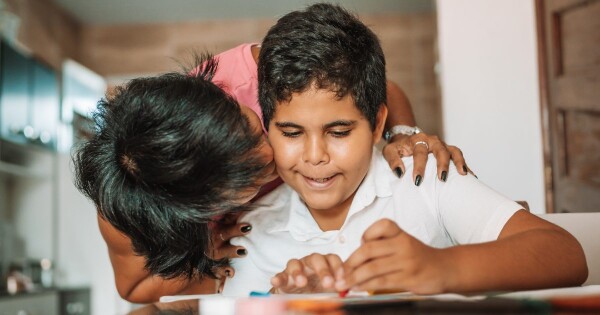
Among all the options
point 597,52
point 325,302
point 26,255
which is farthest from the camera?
point 26,255

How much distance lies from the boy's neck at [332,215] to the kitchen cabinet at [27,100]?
3323 mm

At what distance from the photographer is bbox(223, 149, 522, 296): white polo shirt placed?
1362 mm

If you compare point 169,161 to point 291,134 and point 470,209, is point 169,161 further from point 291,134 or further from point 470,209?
point 470,209

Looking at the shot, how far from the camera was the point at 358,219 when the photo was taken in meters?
1.48

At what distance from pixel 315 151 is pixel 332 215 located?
0.25 metres

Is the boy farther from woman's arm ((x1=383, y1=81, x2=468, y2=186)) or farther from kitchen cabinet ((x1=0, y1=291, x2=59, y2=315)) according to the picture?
kitchen cabinet ((x1=0, y1=291, x2=59, y2=315))

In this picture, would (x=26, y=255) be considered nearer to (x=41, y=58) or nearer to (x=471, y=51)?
(x=41, y=58)

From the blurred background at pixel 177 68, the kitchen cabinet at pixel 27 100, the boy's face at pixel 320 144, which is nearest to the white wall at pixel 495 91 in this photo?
the blurred background at pixel 177 68

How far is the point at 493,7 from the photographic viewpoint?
9.52ft

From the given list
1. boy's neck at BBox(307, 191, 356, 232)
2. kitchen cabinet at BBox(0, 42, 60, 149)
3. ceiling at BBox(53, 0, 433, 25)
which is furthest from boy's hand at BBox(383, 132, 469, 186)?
ceiling at BBox(53, 0, 433, 25)

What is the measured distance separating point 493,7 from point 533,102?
1.25 feet

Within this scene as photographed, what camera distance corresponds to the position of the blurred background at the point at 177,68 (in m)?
2.79

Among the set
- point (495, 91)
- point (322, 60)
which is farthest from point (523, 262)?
point (495, 91)

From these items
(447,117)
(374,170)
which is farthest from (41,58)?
(374,170)
